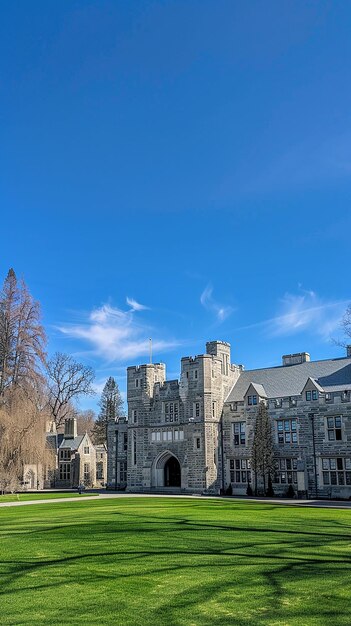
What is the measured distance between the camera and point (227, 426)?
43.8 meters

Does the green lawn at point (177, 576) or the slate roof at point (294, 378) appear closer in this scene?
the green lawn at point (177, 576)

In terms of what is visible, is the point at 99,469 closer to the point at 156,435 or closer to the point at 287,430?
the point at 156,435

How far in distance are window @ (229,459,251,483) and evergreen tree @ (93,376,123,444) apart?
3597cm

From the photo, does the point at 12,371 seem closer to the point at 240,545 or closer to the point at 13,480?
the point at 13,480

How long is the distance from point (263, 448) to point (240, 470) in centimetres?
307

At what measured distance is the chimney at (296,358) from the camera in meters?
45.4

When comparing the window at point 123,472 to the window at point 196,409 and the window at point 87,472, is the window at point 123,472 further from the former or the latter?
the window at point 87,472

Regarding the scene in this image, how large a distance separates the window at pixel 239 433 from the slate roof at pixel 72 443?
23.8 metres

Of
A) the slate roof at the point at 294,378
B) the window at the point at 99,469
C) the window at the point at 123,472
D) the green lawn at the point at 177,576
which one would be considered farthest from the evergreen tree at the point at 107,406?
the green lawn at the point at 177,576

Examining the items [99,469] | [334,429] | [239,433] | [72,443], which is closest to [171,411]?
[239,433]

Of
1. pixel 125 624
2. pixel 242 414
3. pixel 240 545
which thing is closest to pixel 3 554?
pixel 240 545

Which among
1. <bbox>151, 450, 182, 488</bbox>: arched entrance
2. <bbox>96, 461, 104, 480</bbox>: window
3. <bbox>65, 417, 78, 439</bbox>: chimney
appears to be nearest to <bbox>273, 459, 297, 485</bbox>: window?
<bbox>151, 450, 182, 488</bbox>: arched entrance

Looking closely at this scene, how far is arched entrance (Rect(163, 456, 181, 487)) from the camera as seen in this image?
154 ft

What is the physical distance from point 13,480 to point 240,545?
3131cm
